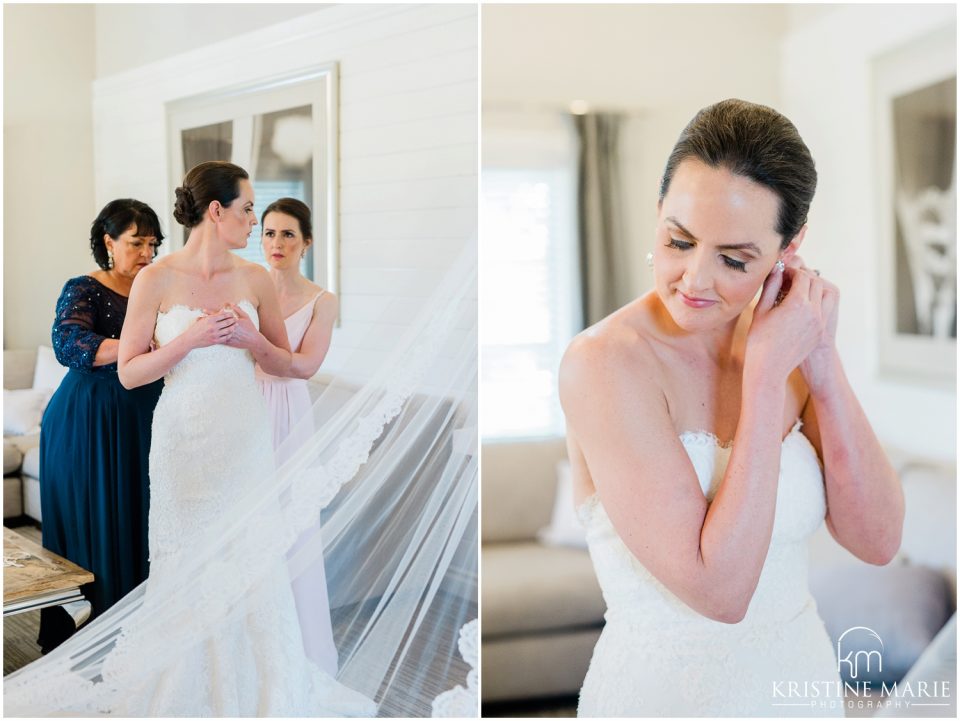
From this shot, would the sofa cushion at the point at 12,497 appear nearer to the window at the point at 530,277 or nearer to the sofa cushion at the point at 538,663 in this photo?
the window at the point at 530,277

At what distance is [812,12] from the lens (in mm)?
1926

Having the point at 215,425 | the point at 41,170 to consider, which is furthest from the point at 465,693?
the point at 41,170

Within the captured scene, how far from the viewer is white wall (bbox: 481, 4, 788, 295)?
190 centimetres

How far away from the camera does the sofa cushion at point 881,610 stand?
1.87 meters

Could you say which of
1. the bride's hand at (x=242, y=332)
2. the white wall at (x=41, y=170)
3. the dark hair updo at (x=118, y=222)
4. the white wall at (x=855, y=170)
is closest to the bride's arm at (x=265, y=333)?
the bride's hand at (x=242, y=332)

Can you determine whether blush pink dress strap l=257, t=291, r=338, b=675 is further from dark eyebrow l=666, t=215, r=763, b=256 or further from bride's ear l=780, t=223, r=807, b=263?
bride's ear l=780, t=223, r=807, b=263

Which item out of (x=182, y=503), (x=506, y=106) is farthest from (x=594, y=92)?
(x=182, y=503)

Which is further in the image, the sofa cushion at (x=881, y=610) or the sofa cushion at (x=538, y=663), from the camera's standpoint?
the sofa cushion at (x=538, y=663)

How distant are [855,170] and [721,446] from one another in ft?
2.67

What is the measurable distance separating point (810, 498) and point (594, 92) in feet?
3.49

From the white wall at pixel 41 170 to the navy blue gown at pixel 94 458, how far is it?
0.19 feet

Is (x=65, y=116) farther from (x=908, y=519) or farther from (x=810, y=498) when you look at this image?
(x=908, y=519)

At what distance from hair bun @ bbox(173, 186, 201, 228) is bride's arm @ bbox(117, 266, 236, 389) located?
0.10 m

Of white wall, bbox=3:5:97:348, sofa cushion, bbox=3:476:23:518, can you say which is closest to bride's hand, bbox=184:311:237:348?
white wall, bbox=3:5:97:348
